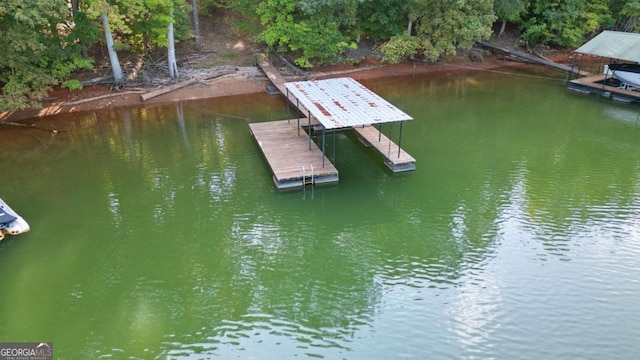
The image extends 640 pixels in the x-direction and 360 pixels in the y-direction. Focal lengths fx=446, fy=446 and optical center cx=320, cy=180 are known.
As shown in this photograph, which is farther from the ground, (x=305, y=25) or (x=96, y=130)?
(x=305, y=25)

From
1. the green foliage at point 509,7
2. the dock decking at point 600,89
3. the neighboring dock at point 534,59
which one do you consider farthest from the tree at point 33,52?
the dock decking at point 600,89

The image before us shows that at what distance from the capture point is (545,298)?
942 centimetres

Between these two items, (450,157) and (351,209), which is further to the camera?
(450,157)

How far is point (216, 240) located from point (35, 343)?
4220 millimetres

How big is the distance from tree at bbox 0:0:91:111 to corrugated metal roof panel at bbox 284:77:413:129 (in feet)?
28.0

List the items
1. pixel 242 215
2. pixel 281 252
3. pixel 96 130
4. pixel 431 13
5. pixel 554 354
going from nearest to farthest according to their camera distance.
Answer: pixel 554 354 → pixel 281 252 → pixel 242 215 → pixel 96 130 → pixel 431 13

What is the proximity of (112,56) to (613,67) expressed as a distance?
75.3 ft

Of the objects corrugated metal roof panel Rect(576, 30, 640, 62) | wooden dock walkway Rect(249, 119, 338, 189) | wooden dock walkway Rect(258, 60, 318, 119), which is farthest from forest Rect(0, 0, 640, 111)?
wooden dock walkway Rect(249, 119, 338, 189)

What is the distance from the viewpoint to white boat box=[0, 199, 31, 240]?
1077 cm

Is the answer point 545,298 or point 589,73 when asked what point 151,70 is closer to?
Result: point 545,298

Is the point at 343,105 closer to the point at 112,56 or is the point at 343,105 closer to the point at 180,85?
the point at 180,85

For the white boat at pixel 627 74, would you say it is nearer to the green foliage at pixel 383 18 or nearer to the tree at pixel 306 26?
the green foliage at pixel 383 18

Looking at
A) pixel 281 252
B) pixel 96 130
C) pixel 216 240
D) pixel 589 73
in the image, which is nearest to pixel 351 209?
pixel 281 252

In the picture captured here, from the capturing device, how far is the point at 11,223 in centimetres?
1091
